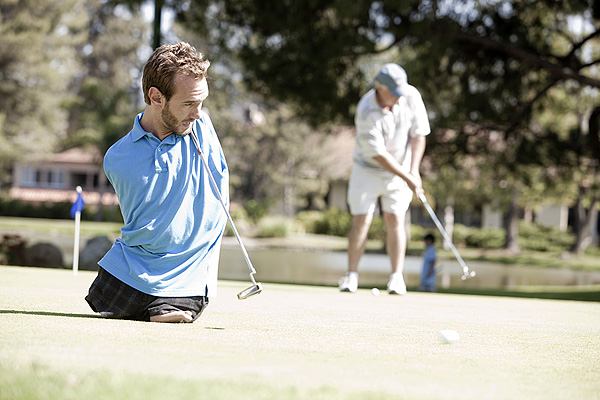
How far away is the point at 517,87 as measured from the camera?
1491 cm

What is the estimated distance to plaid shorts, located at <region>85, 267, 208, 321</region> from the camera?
14.0 ft

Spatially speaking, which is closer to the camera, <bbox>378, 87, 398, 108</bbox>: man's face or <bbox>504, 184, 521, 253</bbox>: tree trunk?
<bbox>378, 87, 398, 108</bbox>: man's face

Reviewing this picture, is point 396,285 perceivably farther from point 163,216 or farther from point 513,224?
point 513,224

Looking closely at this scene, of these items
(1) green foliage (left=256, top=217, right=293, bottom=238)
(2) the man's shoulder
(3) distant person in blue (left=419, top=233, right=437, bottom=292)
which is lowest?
(1) green foliage (left=256, top=217, right=293, bottom=238)

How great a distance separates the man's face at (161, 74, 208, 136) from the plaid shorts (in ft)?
2.87

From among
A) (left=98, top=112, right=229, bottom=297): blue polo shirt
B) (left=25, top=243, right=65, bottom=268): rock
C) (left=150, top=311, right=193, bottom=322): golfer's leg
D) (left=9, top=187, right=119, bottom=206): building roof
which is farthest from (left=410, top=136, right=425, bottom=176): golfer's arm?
(left=9, top=187, right=119, bottom=206): building roof

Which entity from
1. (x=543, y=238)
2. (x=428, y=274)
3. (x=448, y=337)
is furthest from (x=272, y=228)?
(x=448, y=337)

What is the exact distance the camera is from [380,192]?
8.01m

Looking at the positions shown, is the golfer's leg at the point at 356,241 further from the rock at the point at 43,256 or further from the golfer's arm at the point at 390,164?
the rock at the point at 43,256

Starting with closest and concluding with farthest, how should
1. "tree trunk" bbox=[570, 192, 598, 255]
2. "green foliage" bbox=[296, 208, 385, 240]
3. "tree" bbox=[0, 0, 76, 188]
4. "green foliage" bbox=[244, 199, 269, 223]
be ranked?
"tree trunk" bbox=[570, 192, 598, 255]
"green foliage" bbox=[296, 208, 385, 240]
"green foliage" bbox=[244, 199, 269, 223]
"tree" bbox=[0, 0, 76, 188]

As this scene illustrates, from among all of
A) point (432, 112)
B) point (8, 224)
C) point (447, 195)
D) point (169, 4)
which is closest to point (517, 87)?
point (432, 112)

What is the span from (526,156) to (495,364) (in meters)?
12.9

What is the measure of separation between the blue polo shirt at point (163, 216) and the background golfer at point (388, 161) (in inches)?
139

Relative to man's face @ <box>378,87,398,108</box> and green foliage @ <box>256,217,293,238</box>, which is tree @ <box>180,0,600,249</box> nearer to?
man's face @ <box>378,87,398,108</box>
